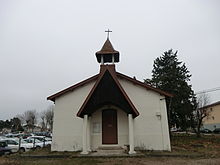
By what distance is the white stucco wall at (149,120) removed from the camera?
1545 centimetres

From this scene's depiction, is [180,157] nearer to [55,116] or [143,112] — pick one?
[143,112]

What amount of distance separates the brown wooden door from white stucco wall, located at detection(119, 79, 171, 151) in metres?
1.59

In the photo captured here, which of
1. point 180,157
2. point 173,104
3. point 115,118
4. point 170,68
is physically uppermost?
point 170,68

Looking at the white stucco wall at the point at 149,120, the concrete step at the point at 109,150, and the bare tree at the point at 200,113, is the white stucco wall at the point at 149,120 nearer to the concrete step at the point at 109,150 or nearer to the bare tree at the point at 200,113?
the concrete step at the point at 109,150

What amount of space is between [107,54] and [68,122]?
257 inches

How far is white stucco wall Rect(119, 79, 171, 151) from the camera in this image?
1545cm

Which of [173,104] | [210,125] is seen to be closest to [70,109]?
[173,104]

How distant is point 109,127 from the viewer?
15.9m

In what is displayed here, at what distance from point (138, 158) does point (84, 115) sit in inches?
178

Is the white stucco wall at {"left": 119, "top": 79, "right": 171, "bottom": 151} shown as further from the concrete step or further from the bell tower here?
the bell tower

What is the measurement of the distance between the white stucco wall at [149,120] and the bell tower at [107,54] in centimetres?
281

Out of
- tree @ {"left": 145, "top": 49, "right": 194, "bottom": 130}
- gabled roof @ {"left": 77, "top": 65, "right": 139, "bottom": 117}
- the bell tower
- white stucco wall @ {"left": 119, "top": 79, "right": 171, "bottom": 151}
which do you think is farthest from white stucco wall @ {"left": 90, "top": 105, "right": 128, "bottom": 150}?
tree @ {"left": 145, "top": 49, "right": 194, "bottom": 130}

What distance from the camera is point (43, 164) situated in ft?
33.1

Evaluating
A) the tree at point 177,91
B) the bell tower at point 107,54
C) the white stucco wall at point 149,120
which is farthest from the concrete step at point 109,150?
the tree at point 177,91
